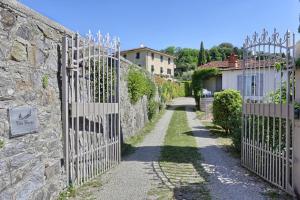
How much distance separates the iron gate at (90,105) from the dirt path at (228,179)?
2.57 meters

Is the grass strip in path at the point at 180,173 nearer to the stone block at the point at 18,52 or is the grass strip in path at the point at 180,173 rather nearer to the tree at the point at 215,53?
the stone block at the point at 18,52

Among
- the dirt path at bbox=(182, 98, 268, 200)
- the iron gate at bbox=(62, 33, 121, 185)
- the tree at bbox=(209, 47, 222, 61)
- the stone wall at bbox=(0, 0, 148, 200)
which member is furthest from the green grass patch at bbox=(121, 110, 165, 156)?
the tree at bbox=(209, 47, 222, 61)

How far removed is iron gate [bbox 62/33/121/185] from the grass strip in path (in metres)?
1.47

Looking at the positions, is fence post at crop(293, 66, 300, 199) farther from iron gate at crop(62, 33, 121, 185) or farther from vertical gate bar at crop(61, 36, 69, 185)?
vertical gate bar at crop(61, 36, 69, 185)

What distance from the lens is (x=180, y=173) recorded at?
6988 mm

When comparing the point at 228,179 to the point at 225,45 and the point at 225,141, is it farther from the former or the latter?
the point at 225,45

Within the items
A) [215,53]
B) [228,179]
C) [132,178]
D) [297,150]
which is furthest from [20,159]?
[215,53]

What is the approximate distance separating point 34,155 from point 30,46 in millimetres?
1627

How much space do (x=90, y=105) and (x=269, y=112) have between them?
380 centimetres

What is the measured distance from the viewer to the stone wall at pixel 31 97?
3684 millimetres

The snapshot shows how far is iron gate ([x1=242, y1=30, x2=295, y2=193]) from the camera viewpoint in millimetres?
5688

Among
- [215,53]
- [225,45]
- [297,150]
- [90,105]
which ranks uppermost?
[225,45]

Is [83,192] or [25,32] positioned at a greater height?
[25,32]

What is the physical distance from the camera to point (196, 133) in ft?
47.0
